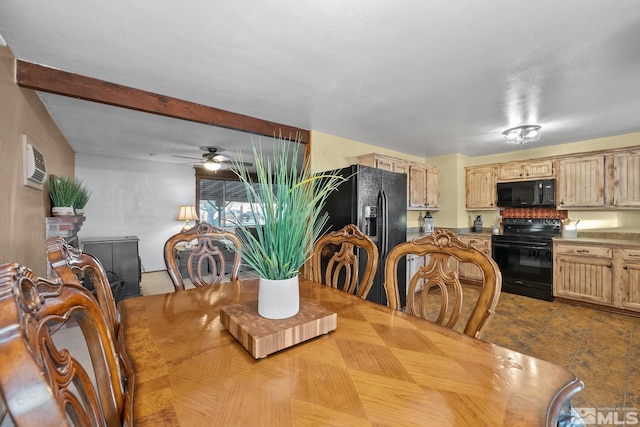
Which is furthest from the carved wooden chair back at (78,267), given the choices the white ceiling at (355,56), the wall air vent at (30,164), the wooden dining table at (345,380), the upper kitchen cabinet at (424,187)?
the upper kitchen cabinet at (424,187)

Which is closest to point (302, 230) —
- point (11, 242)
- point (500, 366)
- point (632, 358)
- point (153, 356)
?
point (153, 356)

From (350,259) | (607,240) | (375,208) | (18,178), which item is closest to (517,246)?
(607,240)

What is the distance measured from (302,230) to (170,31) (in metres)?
1.61

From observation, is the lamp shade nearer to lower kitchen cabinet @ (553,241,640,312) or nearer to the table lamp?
the table lamp

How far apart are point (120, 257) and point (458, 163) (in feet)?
18.7

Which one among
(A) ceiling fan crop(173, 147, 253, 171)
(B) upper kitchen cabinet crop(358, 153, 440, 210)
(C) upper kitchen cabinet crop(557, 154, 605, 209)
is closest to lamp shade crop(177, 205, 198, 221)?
(A) ceiling fan crop(173, 147, 253, 171)

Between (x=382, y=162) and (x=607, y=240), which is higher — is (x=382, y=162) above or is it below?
above

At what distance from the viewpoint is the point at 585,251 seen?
3686 mm

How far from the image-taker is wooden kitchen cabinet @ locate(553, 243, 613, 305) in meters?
3.52

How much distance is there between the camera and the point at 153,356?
86 centimetres

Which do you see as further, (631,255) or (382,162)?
(382,162)

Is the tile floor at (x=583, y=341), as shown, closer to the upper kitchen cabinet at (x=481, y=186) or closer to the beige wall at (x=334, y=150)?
the upper kitchen cabinet at (x=481, y=186)

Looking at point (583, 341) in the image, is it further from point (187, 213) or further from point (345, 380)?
point (187, 213)

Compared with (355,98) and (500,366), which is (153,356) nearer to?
(500,366)
